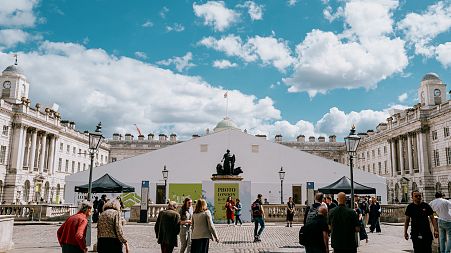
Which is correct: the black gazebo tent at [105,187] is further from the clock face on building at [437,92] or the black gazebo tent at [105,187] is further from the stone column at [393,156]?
the clock face on building at [437,92]

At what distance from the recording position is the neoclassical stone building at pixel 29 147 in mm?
50000

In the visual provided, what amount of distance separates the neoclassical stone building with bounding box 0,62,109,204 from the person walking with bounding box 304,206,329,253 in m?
49.5

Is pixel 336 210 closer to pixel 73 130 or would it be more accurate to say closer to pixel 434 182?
pixel 434 182

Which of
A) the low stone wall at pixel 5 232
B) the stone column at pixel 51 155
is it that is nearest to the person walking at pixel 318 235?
the low stone wall at pixel 5 232

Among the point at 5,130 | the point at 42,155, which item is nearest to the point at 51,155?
the point at 42,155

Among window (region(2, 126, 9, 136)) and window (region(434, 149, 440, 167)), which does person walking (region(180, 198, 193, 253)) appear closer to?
window (region(2, 126, 9, 136))

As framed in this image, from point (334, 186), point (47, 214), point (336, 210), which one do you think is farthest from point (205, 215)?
point (47, 214)

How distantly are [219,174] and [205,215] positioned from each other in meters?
19.9

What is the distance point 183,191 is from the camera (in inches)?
1324

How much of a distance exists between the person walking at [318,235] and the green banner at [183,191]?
2575 centimetres

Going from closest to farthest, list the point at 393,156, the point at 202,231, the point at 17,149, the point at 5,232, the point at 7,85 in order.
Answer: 1. the point at 202,231
2. the point at 5,232
3. the point at 17,149
4. the point at 7,85
5. the point at 393,156

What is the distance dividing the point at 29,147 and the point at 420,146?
5032 centimetres

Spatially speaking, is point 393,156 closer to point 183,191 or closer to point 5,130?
point 183,191

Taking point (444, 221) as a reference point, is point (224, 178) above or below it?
above
